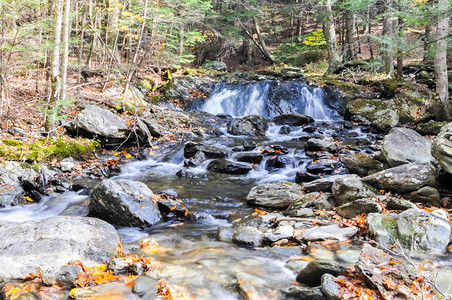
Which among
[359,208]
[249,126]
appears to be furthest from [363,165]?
[249,126]

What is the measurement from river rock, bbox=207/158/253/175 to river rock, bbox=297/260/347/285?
5.35 metres

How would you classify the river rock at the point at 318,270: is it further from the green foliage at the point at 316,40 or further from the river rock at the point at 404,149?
the green foliage at the point at 316,40

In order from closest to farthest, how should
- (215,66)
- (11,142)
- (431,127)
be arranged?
(11,142)
(431,127)
(215,66)

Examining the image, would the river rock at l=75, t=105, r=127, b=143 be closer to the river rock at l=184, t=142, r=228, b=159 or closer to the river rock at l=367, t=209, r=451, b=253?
the river rock at l=184, t=142, r=228, b=159

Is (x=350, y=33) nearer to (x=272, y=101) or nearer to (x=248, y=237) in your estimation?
(x=272, y=101)

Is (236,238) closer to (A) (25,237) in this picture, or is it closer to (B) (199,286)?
(B) (199,286)

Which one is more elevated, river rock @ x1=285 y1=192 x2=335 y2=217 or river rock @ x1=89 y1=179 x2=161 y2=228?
river rock @ x1=285 y1=192 x2=335 y2=217

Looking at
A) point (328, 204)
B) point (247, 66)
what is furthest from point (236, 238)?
point (247, 66)

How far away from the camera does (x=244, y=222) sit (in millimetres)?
5641

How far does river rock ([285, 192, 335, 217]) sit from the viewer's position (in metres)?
5.88

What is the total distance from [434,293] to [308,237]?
6.26 ft

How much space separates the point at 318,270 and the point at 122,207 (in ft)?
11.9

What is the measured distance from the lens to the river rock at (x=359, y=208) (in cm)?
523

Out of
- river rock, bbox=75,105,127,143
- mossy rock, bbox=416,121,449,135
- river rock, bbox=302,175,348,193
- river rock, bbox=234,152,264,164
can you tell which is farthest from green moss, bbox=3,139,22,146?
mossy rock, bbox=416,121,449,135
